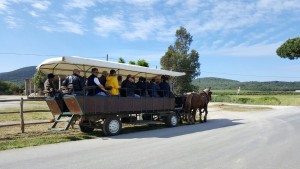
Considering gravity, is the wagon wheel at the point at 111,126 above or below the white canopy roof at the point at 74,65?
below

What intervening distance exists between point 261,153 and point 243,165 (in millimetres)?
1596

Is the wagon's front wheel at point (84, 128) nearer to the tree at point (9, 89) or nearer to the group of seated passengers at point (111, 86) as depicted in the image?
the group of seated passengers at point (111, 86)

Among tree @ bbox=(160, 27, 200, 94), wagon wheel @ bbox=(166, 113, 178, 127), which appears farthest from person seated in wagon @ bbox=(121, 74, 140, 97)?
tree @ bbox=(160, 27, 200, 94)

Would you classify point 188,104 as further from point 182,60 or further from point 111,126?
point 182,60

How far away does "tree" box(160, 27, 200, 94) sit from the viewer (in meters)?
51.2

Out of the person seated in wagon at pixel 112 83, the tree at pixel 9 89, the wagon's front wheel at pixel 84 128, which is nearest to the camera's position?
the person seated in wagon at pixel 112 83

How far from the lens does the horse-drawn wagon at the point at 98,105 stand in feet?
40.2

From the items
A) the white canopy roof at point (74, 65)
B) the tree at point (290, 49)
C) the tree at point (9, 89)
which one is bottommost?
the white canopy roof at point (74, 65)

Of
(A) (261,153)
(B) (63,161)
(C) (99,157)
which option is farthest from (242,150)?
(B) (63,161)

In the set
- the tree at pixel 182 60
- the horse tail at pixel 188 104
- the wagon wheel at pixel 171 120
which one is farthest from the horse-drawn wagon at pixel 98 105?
the tree at pixel 182 60

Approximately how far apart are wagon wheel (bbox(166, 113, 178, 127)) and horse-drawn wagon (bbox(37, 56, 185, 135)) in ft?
1.44

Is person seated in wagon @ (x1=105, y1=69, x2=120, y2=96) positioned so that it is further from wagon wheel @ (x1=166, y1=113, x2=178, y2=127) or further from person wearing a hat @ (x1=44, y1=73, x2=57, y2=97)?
wagon wheel @ (x1=166, y1=113, x2=178, y2=127)

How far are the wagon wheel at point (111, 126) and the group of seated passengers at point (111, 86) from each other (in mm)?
987

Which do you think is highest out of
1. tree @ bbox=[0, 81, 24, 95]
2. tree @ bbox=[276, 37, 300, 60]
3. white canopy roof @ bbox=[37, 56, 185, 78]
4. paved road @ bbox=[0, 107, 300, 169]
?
tree @ bbox=[276, 37, 300, 60]
